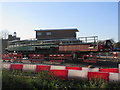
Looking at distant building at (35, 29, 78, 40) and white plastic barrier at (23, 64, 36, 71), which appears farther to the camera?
distant building at (35, 29, 78, 40)

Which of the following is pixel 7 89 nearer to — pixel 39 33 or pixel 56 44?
pixel 56 44

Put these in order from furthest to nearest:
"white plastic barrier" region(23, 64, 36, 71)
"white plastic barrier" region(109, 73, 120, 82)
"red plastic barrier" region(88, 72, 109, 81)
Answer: "white plastic barrier" region(23, 64, 36, 71) < "red plastic barrier" region(88, 72, 109, 81) < "white plastic barrier" region(109, 73, 120, 82)

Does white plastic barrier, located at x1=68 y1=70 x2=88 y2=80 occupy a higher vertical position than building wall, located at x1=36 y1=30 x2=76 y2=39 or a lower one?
lower

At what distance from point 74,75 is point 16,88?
2.78 metres

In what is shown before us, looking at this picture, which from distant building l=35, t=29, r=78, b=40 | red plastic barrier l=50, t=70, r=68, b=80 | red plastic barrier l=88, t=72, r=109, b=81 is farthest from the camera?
distant building l=35, t=29, r=78, b=40

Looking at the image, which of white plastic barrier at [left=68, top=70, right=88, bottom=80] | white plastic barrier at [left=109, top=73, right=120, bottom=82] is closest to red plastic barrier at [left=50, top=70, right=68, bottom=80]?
white plastic barrier at [left=68, top=70, right=88, bottom=80]

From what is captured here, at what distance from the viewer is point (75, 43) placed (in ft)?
48.0

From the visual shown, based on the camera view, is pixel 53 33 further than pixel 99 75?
Yes

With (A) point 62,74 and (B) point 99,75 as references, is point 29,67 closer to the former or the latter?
(A) point 62,74

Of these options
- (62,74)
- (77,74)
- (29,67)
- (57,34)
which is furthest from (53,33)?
(77,74)

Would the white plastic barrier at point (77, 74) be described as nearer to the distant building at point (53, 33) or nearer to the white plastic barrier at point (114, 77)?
the white plastic barrier at point (114, 77)

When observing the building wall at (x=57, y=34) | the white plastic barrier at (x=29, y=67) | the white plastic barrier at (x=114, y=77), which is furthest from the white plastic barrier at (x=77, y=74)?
the building wall at (x=57, y=34)

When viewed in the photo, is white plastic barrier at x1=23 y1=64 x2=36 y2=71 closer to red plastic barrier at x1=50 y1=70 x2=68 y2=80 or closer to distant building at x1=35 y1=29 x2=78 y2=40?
red plastic barrier at x1=50 y1=70 x2=68 y2=80

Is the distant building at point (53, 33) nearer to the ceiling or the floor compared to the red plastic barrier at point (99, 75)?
nearer to the ceiling
